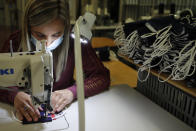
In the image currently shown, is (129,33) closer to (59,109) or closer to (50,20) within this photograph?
(50,20)

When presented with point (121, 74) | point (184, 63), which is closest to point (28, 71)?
point (184, 63)

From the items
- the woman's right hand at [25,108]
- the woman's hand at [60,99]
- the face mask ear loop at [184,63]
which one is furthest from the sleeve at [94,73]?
the face mask ear loop at [184,63]

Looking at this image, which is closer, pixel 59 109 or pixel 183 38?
pixel 183 38

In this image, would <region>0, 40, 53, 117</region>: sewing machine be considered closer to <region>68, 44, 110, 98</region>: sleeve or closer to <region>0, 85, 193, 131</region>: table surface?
<region>0, 85, 193, 131</region>: table surface

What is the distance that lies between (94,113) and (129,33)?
0.42 metres

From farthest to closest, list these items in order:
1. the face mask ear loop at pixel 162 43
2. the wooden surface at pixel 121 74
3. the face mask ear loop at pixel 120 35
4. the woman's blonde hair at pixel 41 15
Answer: the wooden surface at pixel 121 74 → the face mask ear loop at pixel 120 35 → the woman's blonde hair at pixel 41 15 → the face mask ear loop at pixel 162 43

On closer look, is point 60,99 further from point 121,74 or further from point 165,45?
point 121,74

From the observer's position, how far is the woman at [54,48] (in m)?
0.93

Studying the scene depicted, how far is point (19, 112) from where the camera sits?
91cm

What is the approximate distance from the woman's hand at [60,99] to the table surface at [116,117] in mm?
35

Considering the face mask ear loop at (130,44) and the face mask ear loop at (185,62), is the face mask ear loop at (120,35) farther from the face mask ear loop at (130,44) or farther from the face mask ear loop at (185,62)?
the face mask ear loop at (185,62)

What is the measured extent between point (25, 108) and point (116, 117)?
406mm

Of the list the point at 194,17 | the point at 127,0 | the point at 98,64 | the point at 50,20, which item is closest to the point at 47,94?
the point at 50,20

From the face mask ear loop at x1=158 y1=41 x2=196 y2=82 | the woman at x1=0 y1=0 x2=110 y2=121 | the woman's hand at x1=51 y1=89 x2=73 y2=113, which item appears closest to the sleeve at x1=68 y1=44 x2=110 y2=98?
the woman at x1=0 y1=0 x2=110 y2=121
